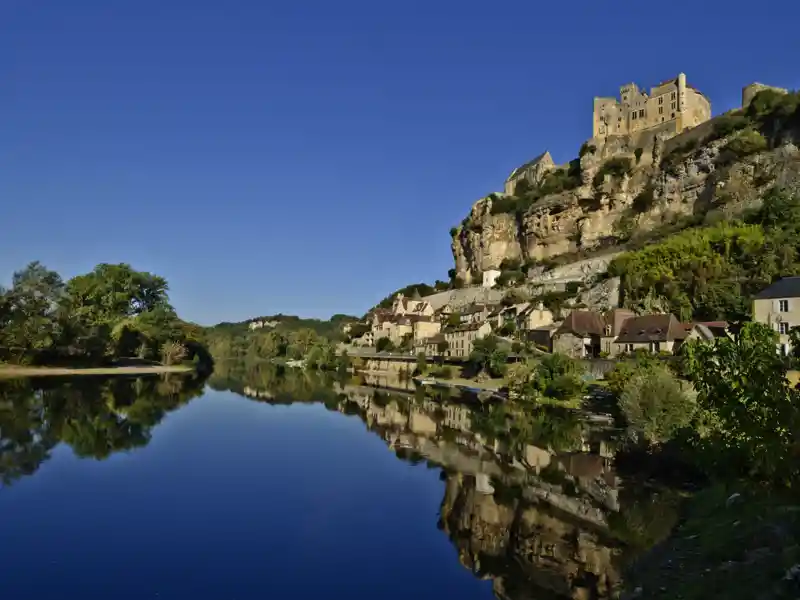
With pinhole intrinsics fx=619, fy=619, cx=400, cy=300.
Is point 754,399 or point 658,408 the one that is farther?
point 658,408

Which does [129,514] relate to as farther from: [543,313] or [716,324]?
[543,313]

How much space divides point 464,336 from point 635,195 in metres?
22.7

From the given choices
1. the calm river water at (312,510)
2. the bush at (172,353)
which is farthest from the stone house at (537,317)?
the bush at (172,353)

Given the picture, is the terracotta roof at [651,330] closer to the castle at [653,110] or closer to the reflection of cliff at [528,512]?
the reflection of cliff at [528,512]

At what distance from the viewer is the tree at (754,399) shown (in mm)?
10016

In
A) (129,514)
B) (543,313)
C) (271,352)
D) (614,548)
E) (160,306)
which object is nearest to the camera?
(614,548)

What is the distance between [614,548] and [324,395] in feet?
128

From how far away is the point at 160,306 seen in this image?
75.9 m

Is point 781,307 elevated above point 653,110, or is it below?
below

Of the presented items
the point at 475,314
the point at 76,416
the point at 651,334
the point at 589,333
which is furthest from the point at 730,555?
the point at 475,314

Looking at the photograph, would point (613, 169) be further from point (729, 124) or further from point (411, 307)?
point (411, 307)

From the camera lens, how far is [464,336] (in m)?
61.9

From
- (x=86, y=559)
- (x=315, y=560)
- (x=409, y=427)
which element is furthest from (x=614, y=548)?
(x=409, y=427)

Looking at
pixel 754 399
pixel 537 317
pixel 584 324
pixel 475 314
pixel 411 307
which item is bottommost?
pixel 754 399
